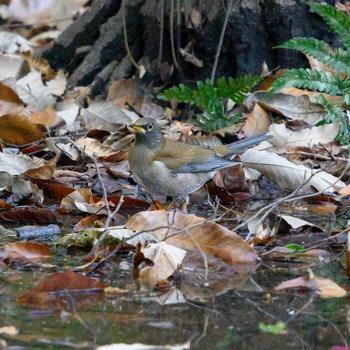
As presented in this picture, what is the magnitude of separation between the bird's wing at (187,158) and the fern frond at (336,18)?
1495 millimetres

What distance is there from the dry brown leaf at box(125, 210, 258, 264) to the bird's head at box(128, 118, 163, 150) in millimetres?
1822

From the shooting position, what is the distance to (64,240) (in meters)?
4.89

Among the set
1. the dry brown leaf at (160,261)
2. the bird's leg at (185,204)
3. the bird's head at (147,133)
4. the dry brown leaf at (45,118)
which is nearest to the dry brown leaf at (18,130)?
the dry brown leaf at (45,118)

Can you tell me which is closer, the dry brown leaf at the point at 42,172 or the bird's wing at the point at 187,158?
the dry brown leaf at the point at 42,172

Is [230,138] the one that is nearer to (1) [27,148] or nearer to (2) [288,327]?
(1) [27,148]

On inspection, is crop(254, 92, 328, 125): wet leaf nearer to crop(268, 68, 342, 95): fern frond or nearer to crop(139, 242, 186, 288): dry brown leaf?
crop(268, 68, 342, 95): fern frond

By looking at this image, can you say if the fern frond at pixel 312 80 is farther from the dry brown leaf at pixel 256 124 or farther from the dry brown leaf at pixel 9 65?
the dry brown leaf at pixel 9 65

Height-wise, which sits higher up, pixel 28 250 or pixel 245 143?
pixel 28 250

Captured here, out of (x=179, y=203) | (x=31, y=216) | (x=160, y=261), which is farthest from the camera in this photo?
(x=179, y=203)

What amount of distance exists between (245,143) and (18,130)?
2.01 meters

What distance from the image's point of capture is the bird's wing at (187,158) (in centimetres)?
655

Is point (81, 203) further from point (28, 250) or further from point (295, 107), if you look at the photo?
point (295, 107)

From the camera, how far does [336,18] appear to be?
23.0 feet

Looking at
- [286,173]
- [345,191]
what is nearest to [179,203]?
[286,173]
